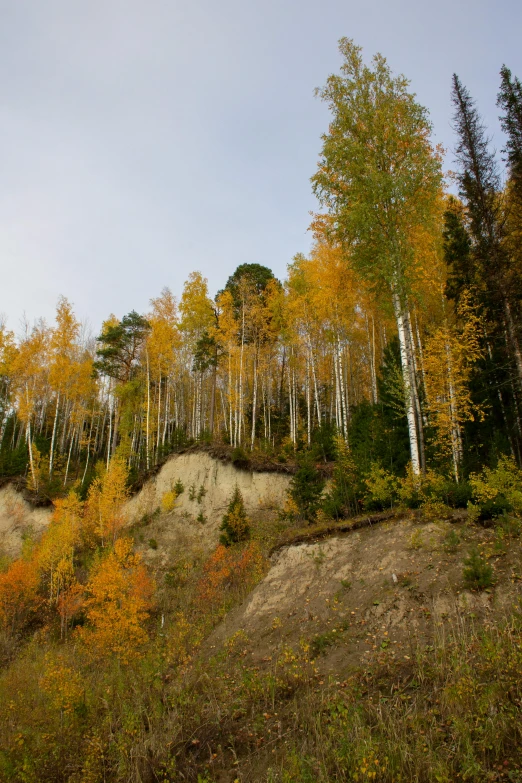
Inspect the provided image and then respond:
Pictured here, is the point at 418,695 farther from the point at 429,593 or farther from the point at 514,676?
the point at 429,593

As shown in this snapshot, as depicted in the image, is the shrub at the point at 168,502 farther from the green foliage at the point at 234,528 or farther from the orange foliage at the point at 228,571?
the orange foliage at the point at 228,571

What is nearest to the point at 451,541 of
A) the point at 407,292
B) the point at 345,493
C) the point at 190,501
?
the point at 345,493

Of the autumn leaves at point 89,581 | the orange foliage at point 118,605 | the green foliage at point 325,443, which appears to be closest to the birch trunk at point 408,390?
the green foliage at point 325,443

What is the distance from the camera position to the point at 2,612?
21.2 m

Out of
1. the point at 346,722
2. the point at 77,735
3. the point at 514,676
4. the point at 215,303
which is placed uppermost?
the point at 215,303

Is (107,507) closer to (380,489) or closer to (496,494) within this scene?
(380,489)

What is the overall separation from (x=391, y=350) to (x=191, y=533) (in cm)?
1611

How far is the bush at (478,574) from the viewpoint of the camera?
313 inches

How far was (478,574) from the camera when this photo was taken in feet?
26.2

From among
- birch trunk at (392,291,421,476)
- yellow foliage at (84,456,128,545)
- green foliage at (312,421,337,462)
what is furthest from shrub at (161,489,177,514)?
birch trunk at (392,291,421,476)

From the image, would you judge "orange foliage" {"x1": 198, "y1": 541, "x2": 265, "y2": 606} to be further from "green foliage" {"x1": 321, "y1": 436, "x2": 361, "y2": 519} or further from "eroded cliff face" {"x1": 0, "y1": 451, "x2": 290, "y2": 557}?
"green foliage" {"x1": 321, "y1": 436, "x2": 361, "y2": 519}

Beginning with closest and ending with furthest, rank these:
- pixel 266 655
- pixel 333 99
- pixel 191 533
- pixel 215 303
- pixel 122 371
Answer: pixel 266 655 < pixel 333 99 < pixel 191 533 < pixel 215 303 < pixel 122 371

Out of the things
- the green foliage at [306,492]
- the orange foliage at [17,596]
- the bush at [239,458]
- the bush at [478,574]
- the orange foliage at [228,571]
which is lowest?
the orange foliage at [17,596]

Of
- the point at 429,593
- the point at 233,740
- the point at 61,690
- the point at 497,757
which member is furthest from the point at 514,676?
the point at 61,690
